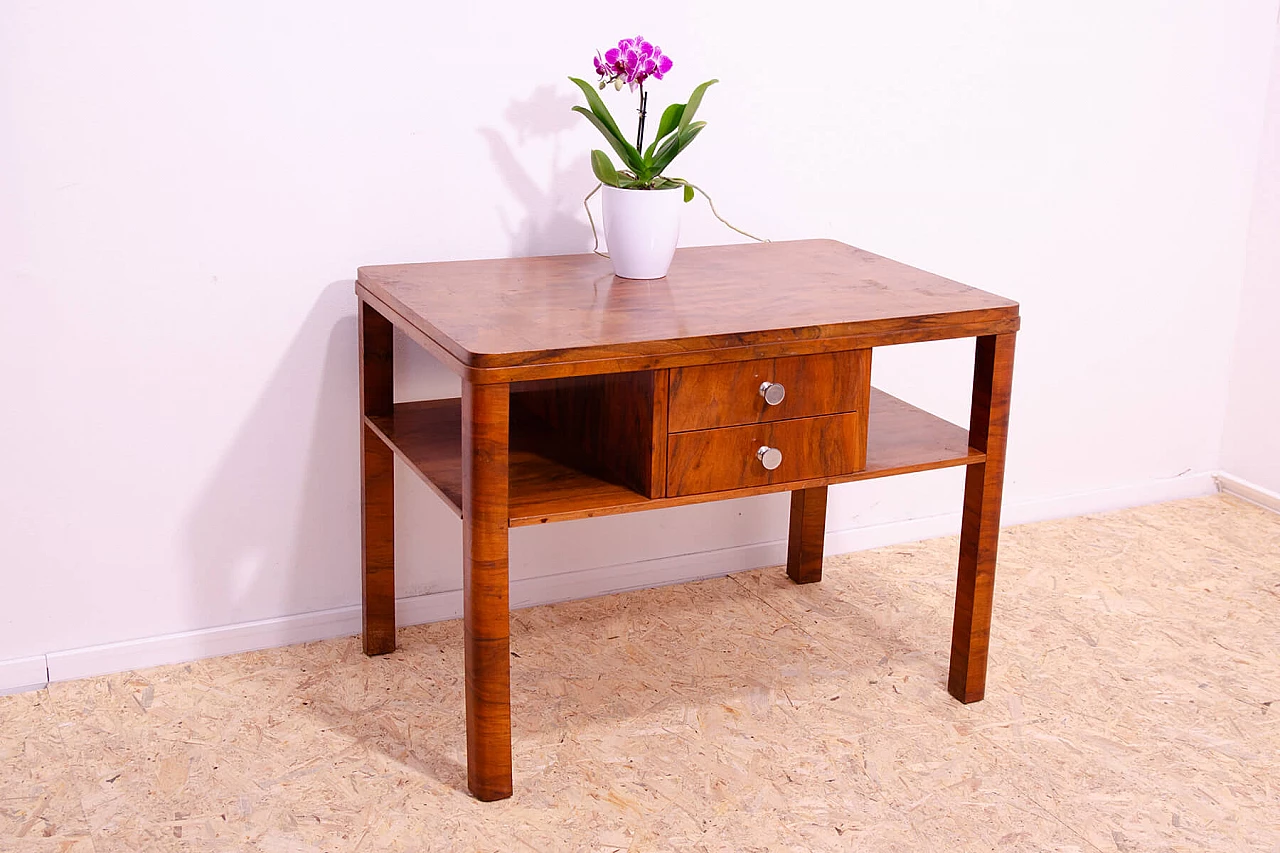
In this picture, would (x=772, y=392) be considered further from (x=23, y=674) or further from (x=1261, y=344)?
(x=1261, y=344)

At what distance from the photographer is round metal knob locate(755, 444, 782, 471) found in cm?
185

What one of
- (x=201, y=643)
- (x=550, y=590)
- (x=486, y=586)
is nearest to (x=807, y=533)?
(x=550, y=590)

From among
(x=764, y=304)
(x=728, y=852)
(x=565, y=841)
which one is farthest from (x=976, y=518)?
(x=565, y=841)

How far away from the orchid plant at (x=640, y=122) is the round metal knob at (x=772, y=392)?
1.40 feet

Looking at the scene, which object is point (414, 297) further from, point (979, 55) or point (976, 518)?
point (979, 55)

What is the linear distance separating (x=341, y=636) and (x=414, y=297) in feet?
2.35

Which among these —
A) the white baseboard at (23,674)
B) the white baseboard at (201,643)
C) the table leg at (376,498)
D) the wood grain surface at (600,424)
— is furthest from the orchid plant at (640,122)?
the white baseboard at (23,674)

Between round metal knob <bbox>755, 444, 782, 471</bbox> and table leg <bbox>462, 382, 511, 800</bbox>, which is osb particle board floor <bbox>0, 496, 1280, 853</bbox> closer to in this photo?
table leg <bbox>462, 382, 511, 800</bbox>

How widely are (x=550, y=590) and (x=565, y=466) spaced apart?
590mm

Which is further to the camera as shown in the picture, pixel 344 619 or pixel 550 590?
pixel 550 590

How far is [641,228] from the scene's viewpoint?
6.77 feet

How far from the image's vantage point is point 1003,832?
5.93 ft

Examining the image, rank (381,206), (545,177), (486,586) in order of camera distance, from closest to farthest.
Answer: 1. (486,586)
2. (381,206)
3. (545,177)

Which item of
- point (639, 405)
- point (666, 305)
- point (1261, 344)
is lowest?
point (1261, 344)
